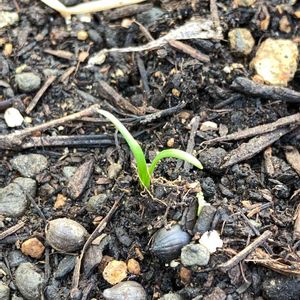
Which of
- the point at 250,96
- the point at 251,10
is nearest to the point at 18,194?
the point at 250,96

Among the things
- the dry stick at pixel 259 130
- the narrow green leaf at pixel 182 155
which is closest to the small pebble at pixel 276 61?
the dry stick at pixel 259 130

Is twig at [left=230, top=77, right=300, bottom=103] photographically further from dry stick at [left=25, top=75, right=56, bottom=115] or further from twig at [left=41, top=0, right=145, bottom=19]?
dry stick at [left=25, top=75, right=56, bottom=115]

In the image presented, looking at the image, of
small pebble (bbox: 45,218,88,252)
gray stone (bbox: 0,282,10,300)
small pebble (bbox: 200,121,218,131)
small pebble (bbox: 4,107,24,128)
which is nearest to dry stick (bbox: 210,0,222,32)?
small pebble (bbox: 200,121,218,131)

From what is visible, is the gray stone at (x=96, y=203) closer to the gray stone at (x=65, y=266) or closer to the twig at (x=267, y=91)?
the gray stone at (x=65, y=266)

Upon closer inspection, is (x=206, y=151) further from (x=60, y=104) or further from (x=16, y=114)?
(x=16, y=114)

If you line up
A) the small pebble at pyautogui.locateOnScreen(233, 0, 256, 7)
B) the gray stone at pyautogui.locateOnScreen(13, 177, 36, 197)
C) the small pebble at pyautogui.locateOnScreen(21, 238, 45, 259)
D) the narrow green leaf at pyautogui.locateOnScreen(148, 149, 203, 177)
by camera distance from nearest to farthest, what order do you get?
1. the narrow green leaf at pyautogui.locateOnScreen(148, 149, 203, 177)
2. the small pebble at pyautogui.locateOnScreen(21, 238, 45, 259)
3. the gray stone at pyautogui.locateOnScreen(13, 177, 36, 197)
4. the small pebble at pyautogui.locateOnScreen(233, 0, 256, 7)

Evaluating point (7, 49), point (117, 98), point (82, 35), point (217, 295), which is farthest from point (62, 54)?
point (217, 295)
